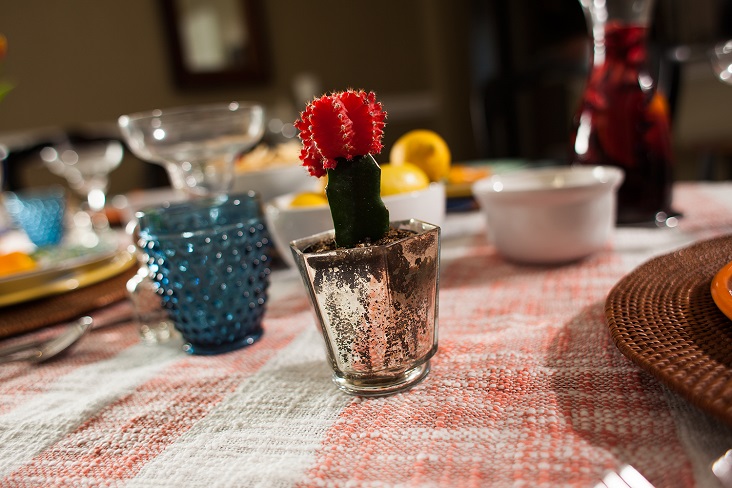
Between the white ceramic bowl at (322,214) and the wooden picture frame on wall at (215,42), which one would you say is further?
the wooden picture frame on wall at (215,42)

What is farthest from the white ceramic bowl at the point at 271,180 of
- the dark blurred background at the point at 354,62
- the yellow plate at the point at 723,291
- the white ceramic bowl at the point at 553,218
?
the dark blurred background at the point at 354,62

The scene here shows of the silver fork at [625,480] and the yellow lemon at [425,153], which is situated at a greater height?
the yellow lemon at [425,153]

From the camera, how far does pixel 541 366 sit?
357 millimetres

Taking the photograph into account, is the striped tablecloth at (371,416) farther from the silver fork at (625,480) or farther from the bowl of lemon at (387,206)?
the bowl of lemon at (387,206)

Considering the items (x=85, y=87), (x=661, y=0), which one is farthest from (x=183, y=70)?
(x=661, y=0)

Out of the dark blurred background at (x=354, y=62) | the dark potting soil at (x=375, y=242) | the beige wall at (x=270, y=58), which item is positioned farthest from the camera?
the beige wall at (x=270, y=58)

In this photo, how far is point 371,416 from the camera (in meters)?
0.32

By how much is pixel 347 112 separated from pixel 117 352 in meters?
0.30

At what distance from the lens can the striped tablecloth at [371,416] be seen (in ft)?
0.87

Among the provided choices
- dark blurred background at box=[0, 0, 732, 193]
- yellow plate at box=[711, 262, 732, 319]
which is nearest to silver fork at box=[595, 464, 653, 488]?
yellow plate at box=[711, 262, 732, 319]

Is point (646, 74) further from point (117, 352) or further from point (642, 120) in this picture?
point (117, 352)

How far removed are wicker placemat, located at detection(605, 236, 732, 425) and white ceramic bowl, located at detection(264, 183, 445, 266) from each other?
0.72 ft

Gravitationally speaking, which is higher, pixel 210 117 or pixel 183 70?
pixel 183 70

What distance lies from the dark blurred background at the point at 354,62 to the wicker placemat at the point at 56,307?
211 centimetres
